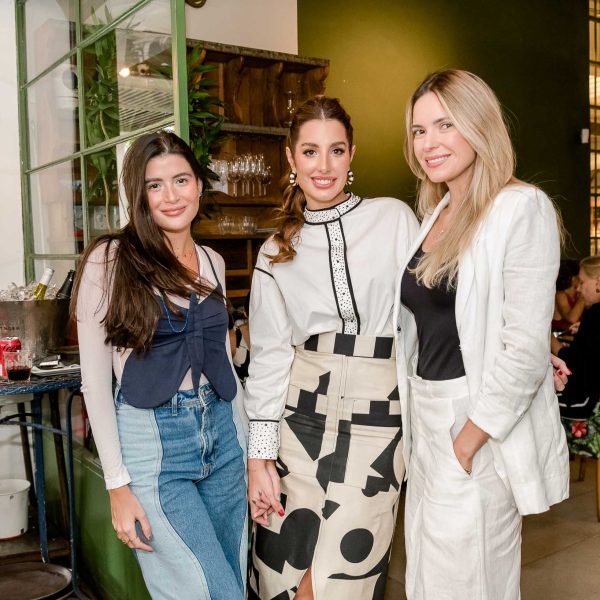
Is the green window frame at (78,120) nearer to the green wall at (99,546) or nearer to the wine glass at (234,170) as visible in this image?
the green wall at (99,546)

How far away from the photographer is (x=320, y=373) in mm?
1854

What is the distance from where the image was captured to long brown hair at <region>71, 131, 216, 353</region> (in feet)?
5.41

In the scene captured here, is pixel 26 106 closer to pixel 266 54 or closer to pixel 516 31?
pixel 266 54

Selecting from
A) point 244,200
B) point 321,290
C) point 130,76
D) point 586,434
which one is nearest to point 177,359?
point 321,290

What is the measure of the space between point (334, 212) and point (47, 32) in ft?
6.62

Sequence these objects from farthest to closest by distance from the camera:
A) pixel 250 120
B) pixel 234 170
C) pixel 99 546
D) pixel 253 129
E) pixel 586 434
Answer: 1. pixel 250 120
2. pixel 253 129
3. pixel 234 170
4. pixel 586 434
5. pixel 99 546

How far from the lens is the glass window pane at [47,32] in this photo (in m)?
3.00

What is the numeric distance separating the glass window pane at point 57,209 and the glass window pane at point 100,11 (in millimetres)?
547

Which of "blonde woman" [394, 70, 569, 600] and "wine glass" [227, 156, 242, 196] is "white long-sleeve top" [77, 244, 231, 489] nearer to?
"blonde woman" [394, 70, 569, 600]

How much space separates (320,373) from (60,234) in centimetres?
180

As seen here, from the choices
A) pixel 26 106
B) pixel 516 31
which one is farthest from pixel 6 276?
pixel 516 31

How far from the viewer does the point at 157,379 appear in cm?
170

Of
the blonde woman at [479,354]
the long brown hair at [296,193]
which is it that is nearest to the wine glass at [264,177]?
the long brown hair at [296,193]

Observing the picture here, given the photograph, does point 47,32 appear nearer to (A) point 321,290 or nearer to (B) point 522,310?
(A) point 321,290
